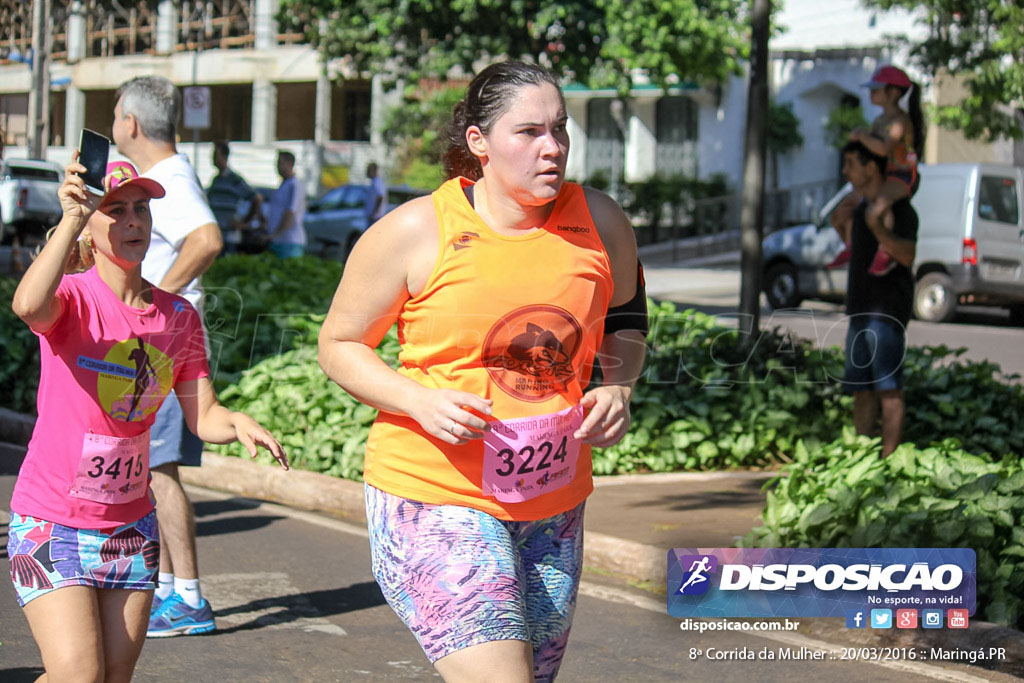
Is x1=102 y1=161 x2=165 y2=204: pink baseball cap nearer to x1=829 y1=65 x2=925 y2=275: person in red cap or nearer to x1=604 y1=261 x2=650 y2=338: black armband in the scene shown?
A: x1=604 y1=261 x2=650 y2=338: black armband

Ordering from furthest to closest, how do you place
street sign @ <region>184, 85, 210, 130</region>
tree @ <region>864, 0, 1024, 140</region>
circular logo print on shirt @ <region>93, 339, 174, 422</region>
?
street sign @ <region>184, 85, 210, 130</region>
tree @ <region>864, 0, 1024, 140</region>
circular logo print on shirt @ <region>93, 339, 174, 422</region>

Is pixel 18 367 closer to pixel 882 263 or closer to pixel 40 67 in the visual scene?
Result: pixel 882 263

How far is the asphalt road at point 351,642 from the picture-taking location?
4871 mm

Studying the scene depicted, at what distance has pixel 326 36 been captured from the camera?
25062 mm

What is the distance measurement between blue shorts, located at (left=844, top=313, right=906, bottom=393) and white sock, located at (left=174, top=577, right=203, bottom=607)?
382cm

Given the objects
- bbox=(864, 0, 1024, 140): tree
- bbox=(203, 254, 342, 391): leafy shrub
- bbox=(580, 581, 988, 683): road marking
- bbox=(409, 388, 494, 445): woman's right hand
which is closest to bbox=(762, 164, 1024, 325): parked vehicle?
bbox=(864, 0, 1024, 140): tree

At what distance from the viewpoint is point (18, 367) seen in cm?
1012

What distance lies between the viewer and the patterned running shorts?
2.86 m

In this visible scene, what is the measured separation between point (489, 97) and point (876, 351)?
14.8 feet

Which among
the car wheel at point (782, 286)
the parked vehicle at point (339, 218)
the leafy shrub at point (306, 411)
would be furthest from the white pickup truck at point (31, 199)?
the leafy shrub at point (306, 411)

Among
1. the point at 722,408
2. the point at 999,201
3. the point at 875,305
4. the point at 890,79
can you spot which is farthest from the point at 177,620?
the point at 999,201

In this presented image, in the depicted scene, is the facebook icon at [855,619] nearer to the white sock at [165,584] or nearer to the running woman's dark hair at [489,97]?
the white sock at [165,584]

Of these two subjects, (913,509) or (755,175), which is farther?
(755,175)

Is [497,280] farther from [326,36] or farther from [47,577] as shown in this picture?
[326,36]
